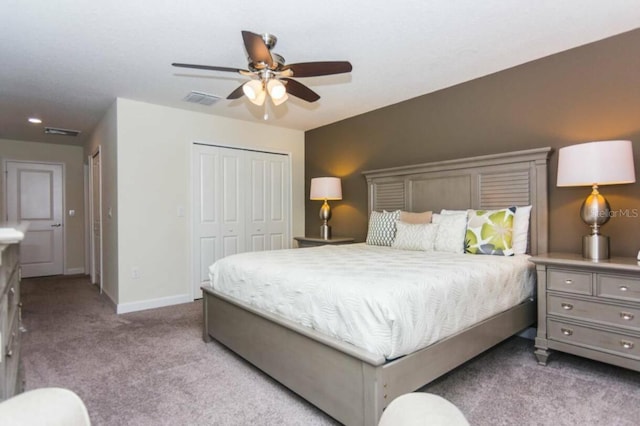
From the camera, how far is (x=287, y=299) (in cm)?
211

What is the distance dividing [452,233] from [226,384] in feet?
7.16

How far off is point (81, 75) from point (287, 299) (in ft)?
9.44

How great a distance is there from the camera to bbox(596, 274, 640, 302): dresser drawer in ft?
7.13

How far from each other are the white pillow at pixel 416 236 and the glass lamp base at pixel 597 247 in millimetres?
1133

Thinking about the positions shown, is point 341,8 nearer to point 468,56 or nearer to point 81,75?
point 468,56

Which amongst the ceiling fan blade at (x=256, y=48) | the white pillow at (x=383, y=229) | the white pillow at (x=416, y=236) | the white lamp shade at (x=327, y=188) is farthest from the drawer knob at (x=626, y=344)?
the white lamp shade at (x=327, y=188)

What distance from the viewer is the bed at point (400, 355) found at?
1.65 meters

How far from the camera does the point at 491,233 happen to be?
297cm

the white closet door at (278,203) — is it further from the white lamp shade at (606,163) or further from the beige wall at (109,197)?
the white lamp shade at (606,163)

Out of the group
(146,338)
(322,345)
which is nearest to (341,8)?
(322,345)

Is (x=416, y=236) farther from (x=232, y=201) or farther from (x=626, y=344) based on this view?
(x=232, y=201)

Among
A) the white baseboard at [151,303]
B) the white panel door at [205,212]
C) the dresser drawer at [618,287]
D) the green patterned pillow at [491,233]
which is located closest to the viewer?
the dresser drawer at [618,287]

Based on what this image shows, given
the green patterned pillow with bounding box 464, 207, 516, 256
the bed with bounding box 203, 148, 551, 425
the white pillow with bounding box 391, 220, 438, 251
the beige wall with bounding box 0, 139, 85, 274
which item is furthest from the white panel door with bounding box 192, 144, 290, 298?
the beige wall with bounding box 0, 139, 85, 274

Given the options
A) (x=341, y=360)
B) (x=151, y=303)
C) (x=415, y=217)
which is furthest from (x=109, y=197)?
(x=341, y=360)
